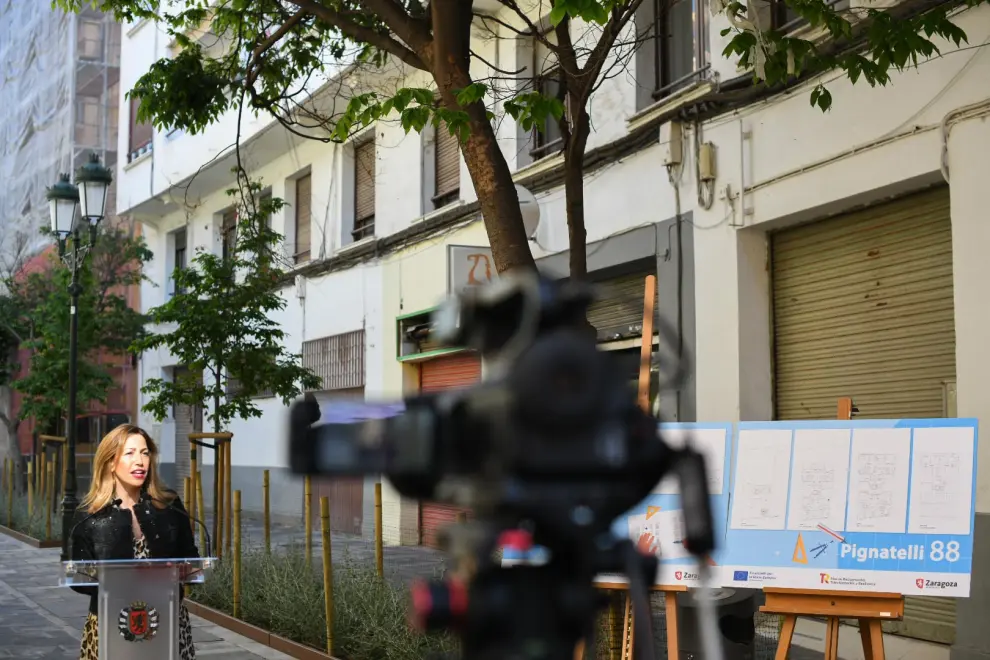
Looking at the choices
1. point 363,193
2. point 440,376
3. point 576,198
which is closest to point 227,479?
point 440,376

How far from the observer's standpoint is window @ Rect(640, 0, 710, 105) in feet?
36.1

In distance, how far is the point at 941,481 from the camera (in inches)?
227

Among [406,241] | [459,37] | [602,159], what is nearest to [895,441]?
[459,37]

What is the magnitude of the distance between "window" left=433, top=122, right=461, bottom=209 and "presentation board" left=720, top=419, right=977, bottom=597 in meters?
10.3

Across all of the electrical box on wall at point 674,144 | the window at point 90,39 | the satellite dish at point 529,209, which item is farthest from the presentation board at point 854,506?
the window at point 90,39

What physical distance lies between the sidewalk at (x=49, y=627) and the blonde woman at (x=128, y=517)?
3886 mm

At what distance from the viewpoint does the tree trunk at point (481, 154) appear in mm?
6695

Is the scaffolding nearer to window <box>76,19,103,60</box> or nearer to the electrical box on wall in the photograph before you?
window <box>76,19,103,60</box>

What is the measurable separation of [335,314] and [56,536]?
5.69 meters

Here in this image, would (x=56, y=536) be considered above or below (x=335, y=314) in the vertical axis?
below

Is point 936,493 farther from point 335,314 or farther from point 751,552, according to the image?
point 335,314

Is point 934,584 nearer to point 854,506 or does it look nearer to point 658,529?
point 854,506

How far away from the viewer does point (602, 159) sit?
12.5 meters

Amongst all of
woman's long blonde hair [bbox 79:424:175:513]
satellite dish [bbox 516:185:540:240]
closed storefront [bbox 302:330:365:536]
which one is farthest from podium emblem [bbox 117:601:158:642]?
closed storefront [bbox 302:330:365:536]
